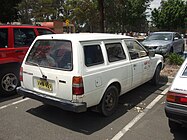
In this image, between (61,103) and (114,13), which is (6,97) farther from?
(114,13)

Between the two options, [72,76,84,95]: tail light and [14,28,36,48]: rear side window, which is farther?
[14,28,36,48]: rear side window

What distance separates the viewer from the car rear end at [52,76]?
366cm

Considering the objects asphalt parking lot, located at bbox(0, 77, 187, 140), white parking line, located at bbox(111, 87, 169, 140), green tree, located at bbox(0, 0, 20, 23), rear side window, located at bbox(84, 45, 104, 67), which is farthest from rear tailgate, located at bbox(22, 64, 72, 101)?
green tree, located at bbox(0, 0, 20, 23)

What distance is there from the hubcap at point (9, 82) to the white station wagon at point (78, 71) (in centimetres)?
132

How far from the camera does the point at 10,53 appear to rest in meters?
5.50

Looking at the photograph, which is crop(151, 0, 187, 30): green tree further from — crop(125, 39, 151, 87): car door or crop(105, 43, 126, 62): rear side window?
crop(105, 43, 126, 62): rear side window

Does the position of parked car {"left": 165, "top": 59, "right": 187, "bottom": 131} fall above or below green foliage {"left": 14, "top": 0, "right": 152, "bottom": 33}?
below

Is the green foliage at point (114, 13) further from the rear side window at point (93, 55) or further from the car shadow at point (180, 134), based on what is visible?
the car shadow at point (180, 134)

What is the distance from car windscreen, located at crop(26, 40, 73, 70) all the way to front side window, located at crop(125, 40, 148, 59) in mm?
1780

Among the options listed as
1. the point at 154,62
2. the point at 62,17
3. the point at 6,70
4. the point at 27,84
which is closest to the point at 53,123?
the point at 27,84

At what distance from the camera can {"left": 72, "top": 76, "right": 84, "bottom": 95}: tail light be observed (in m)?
3.61

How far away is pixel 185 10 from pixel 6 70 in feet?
144

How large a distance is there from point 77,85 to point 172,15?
142 feet

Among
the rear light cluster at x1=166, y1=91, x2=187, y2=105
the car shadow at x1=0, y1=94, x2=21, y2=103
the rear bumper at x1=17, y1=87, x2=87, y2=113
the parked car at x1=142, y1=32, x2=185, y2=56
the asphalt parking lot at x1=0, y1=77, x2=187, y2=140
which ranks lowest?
the asphalt parking lot at x1=0, y1=77, x2=187, y2=140
